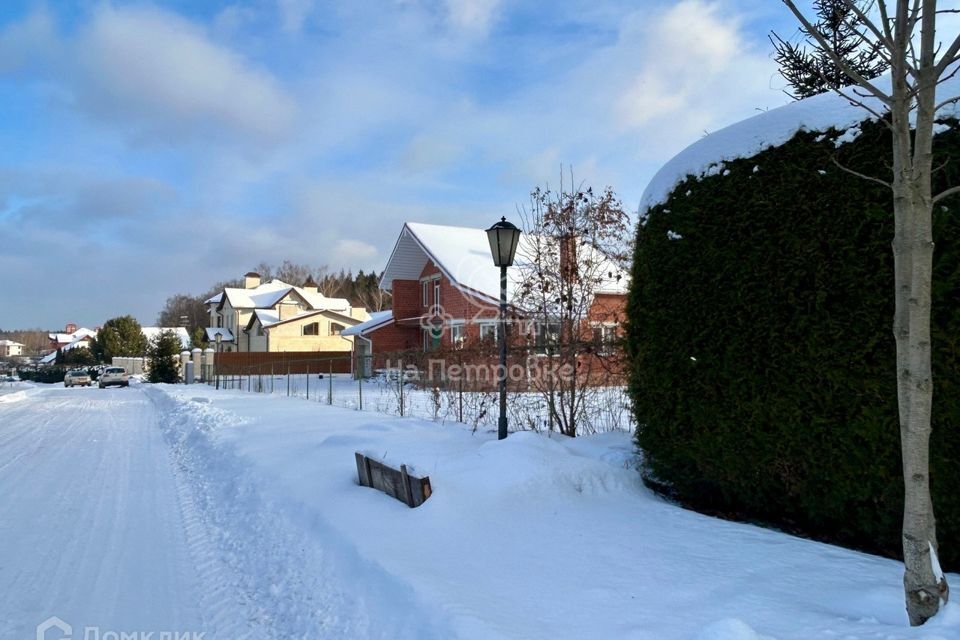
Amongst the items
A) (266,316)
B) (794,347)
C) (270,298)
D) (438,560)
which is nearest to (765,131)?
(794,347)

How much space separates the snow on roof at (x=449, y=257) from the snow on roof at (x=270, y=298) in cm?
2660

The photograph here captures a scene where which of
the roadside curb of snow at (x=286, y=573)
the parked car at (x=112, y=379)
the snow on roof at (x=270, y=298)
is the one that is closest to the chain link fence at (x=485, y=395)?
the roadside curb of snow at (x=286, y=573)

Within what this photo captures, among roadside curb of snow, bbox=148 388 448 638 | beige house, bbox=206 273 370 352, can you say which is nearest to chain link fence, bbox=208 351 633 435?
roadside curb of snow, bbox=148 388 448 638

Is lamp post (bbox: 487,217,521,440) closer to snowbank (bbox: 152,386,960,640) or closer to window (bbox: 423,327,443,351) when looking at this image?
snowbank (bbox: 152,386,960,640)

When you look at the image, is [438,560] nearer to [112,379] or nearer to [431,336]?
[431,336]

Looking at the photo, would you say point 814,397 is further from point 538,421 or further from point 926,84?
point 538,421

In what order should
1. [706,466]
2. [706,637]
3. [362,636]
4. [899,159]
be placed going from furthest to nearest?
[706,466], [362,636], [899,159], [706,637]

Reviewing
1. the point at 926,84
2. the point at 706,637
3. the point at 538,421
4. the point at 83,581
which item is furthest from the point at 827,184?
the point at 83,581

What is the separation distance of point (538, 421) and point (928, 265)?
6.91 meters

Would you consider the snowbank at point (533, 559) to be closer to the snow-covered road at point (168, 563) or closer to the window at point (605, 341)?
the snow-covered road at point (168, 563)

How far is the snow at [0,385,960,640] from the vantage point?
141 inches

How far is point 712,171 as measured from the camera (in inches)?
235

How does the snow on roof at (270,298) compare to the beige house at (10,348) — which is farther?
the beige house at (10,348)

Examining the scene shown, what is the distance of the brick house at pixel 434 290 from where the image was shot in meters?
22.9
